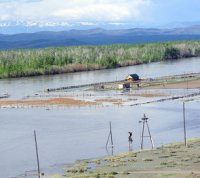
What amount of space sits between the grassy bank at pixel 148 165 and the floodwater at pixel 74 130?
1.74 m

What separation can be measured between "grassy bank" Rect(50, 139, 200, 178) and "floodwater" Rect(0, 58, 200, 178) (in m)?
1.74

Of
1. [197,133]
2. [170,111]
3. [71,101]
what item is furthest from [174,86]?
[197,133]

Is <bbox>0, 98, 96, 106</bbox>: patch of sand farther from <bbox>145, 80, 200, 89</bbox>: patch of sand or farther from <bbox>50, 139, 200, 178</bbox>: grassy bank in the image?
<bbox>50, 139, 200, 178</bbox>: grassy bank

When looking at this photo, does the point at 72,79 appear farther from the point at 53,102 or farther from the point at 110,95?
the point at 53,102

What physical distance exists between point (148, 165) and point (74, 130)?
14.9m

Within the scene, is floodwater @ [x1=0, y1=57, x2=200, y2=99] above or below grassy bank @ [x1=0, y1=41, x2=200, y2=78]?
below

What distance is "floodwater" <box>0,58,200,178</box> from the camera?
32.9 metres

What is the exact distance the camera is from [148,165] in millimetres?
28172

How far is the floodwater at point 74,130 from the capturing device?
108 ft

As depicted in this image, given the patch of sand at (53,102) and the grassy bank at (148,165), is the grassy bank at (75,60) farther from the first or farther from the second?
the grassy bank at (148,165)

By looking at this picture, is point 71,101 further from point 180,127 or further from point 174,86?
point 180,127

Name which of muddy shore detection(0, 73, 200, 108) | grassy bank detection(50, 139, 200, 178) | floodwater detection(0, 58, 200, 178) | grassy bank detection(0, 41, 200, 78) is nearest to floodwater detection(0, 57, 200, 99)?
grassy bank detection(0, 41, 200, 78)

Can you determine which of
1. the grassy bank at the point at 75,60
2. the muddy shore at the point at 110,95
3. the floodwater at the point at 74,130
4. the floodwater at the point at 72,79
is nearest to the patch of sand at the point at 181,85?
the muddy shore at the point at 110,95

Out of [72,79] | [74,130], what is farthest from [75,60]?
[74,130]
